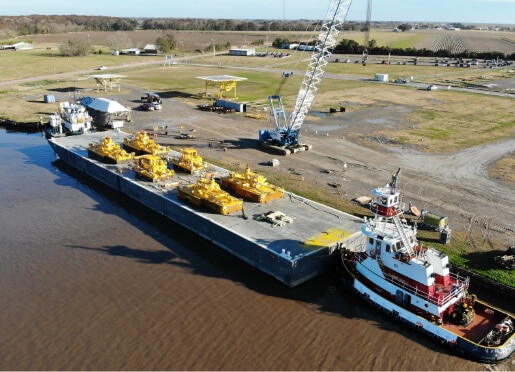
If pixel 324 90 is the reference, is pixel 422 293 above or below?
below

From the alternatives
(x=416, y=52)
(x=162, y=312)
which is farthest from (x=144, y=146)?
(x=416, y=52)

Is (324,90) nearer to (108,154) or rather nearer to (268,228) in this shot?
(108,154)

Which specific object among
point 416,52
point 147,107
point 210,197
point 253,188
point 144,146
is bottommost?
point 210,197

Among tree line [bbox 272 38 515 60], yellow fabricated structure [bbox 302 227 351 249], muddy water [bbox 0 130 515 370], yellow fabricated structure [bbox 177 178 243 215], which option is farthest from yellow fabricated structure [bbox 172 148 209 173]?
tree line [bbox 272 38 515 60]

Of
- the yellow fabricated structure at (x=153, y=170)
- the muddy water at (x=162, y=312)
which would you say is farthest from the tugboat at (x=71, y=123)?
the muddy water at (x=162, y=312)

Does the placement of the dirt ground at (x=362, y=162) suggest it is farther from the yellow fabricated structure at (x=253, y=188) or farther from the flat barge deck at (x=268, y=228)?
the flat barge deck at (x=268, y=228)

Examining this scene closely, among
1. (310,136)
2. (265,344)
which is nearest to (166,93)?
(310,136)
